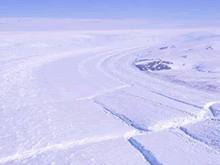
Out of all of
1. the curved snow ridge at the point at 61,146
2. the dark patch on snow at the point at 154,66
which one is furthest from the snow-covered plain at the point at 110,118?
the dark patch on snow at the point at 154,66

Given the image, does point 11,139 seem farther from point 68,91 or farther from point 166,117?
point 68,91

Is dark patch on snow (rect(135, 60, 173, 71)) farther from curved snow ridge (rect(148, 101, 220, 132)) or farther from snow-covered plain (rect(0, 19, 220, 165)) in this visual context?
curved snow ridge (rect(148, 101, 220, 132))

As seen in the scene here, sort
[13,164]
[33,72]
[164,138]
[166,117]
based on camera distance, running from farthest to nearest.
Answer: [33,72], [166,117], [164,138], [13,164]

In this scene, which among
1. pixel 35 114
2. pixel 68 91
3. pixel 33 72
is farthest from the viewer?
pixel 33 72

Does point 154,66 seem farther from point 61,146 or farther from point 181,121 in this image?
point 61,146

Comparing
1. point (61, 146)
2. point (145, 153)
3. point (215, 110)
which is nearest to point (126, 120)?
point (145, 153)

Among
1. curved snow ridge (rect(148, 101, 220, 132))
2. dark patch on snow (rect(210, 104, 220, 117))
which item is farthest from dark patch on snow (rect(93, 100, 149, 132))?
dark patch on snow (rect(210, 104, 220, 117))

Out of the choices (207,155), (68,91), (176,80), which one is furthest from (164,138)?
(176,80)

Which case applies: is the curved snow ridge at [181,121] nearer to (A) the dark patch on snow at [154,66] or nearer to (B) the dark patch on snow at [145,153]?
(B) the dark patch on snow at [145,153]

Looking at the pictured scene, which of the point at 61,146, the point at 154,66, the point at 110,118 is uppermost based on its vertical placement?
the point at 61,146
